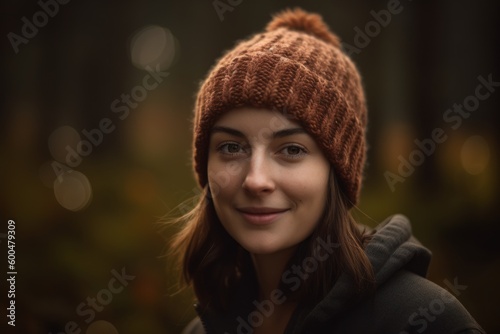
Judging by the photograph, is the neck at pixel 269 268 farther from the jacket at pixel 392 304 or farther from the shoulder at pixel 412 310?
the shoulder at pixel 412 310

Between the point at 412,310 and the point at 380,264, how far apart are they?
158 millimetres

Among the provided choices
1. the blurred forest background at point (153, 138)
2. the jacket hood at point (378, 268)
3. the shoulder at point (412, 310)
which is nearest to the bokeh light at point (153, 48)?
the blurred forest background at point (153, 138)

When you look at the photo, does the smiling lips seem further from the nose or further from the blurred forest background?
the blurred forest background

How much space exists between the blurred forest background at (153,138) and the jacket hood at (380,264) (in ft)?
3.64

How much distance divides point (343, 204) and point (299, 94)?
1.31 feet

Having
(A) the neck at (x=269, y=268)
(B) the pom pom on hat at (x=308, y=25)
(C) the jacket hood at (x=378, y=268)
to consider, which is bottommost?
(C) the jacket hood at (x=378, y=268)

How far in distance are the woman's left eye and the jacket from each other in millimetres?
360

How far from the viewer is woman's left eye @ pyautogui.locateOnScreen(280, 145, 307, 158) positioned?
1.48 metres

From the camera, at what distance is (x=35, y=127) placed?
3.26 meters

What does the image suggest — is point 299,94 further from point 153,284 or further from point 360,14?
point 360,14

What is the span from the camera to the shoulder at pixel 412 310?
1274 millimetres

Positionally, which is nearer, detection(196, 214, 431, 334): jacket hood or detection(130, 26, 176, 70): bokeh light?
detection(196, 214, 431, 334): jacket hood

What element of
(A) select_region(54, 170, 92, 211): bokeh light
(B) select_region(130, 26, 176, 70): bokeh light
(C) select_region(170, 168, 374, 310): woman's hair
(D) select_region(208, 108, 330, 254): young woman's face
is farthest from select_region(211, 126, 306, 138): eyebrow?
(B) select_region(130, 26, 176, 70): bokeh light

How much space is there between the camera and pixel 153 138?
3.59 meters
